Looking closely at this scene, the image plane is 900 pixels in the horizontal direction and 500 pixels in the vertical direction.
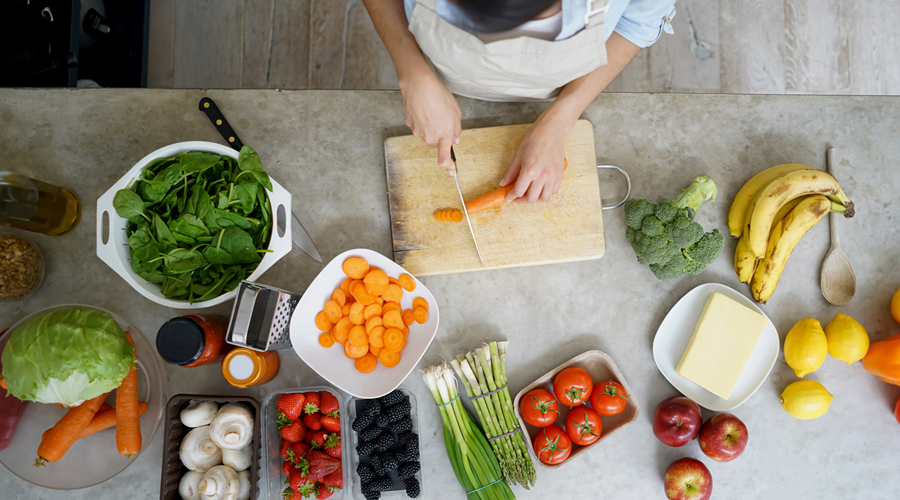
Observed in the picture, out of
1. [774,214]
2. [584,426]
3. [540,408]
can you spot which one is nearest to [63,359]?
[540,408]

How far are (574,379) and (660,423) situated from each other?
279 millimetres

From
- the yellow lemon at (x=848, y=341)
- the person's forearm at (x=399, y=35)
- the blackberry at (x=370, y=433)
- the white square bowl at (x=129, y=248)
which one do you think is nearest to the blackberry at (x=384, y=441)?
the blackberry at (x=370, y=433)

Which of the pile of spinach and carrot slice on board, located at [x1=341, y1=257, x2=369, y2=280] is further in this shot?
carrot slice on board, located at [x1=341, y1=257, x2=369, y2=280]

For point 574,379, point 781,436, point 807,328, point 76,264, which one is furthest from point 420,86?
point 781,436

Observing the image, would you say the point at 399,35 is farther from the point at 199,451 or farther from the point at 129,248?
the point at 199,451

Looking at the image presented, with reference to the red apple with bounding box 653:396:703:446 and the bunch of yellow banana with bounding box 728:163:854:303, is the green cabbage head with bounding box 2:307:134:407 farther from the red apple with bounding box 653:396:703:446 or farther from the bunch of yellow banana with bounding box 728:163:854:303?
the bunch of yellow banana with bounding box 728:163:854:303

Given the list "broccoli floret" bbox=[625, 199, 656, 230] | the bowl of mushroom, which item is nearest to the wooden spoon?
"broccoli floret" bbox=[625, 199, 656, 230]

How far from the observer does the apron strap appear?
85 cm

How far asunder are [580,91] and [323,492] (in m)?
1.28

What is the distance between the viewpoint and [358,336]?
1.23 meters

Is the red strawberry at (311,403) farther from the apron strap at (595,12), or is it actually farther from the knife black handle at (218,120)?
the apron strap at (595,12)

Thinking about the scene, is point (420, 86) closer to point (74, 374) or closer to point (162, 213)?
point (162, 213)

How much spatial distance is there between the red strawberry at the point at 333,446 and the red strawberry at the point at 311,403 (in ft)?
0.28

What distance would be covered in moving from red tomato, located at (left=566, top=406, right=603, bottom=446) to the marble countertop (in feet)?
0.31
